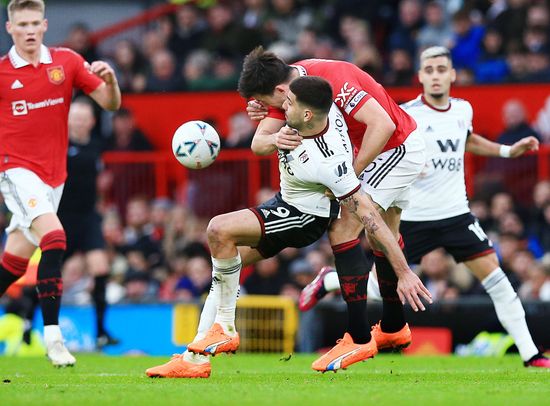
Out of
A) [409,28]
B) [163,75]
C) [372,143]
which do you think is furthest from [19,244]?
[409,28]

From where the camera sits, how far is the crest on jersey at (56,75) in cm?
1003

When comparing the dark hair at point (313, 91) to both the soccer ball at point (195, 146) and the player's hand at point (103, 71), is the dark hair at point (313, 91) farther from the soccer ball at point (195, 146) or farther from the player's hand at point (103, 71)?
the player's hand at point (103, 71)

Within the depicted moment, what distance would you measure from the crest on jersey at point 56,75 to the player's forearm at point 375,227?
308 cm

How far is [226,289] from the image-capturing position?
8.32 m

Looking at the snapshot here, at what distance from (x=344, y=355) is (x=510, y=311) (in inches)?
92.7

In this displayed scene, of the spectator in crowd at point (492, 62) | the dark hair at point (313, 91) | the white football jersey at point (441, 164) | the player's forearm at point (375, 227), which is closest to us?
the dark hair at point (313, 91)

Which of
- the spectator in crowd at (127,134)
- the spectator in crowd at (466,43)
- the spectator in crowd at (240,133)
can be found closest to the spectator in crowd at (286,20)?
the spectator in crowd at (240,133)

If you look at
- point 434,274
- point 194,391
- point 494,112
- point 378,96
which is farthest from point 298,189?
point 494,112

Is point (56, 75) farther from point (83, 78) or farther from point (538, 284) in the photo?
point (538, 284)

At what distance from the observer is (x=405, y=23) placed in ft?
59.3

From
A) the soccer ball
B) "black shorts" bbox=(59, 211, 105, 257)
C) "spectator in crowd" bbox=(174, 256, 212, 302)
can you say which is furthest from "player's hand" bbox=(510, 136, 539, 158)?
"spectator in crowd" bbox=(174, 256, 212, 302)

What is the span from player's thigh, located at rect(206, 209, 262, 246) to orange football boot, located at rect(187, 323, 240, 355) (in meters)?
0.63

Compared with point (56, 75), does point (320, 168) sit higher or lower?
lower

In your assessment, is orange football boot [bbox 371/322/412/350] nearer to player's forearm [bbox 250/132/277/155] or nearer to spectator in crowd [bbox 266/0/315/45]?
player's forearm [bbox 250/132/277/155]
